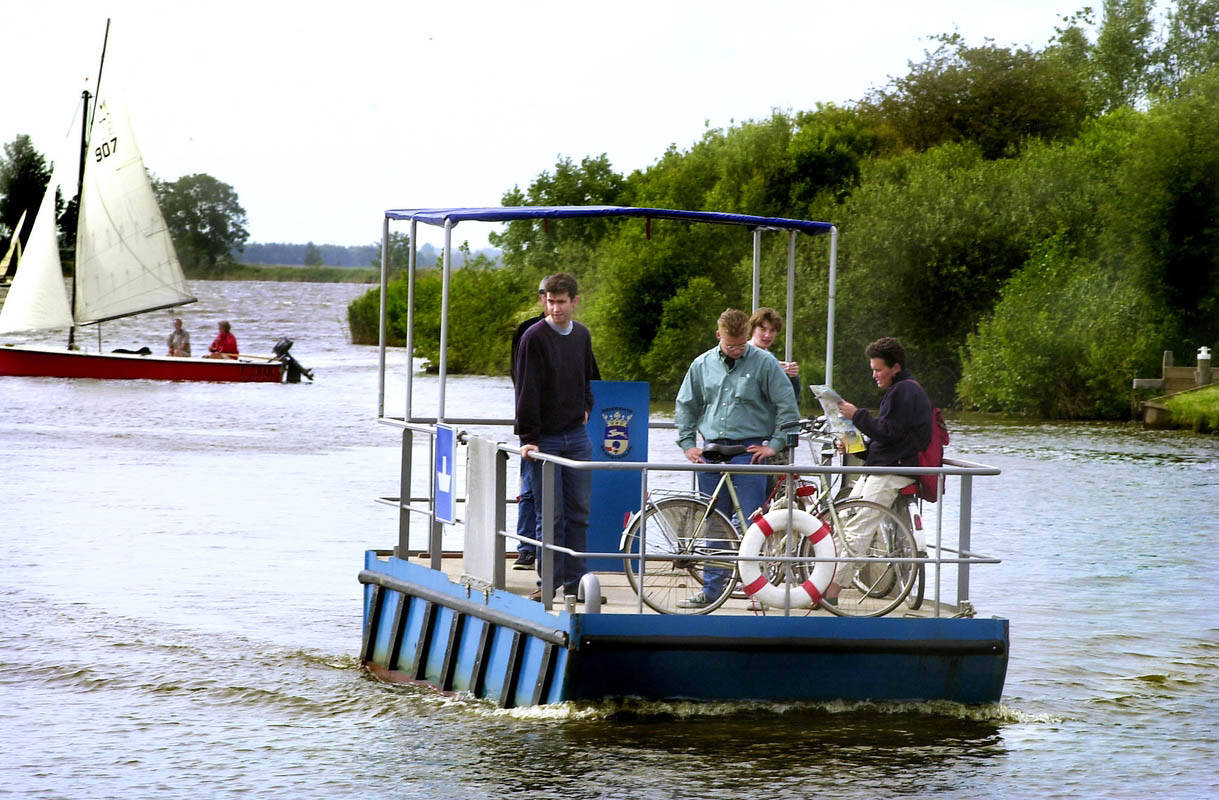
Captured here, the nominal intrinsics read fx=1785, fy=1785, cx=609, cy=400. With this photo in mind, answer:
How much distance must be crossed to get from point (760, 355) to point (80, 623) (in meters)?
7.55

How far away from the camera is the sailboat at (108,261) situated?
54.4m

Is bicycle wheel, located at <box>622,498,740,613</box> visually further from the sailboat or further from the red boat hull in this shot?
the red boat hull

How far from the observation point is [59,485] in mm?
27297

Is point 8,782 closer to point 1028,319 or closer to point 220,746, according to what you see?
point 220,746

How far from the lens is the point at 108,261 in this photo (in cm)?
5472

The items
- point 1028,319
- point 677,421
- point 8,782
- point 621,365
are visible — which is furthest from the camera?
point 621,365


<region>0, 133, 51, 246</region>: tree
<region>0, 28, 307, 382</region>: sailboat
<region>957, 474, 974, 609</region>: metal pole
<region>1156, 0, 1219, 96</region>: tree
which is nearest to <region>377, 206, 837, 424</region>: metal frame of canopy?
<region>957, 474, 974, 609</region>: metal pole

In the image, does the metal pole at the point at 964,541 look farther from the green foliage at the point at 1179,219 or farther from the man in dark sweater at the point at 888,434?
the green foliage at the point at 1179,219

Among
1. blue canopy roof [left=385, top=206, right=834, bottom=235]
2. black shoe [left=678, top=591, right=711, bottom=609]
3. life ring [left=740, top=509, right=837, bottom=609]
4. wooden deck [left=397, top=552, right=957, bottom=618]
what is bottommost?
wooden deck [left=397, top=552, right=957, bottom=618]

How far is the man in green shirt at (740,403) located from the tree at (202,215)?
13129 centimetres

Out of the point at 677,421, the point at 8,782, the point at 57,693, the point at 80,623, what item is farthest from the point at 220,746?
the point at 80,623

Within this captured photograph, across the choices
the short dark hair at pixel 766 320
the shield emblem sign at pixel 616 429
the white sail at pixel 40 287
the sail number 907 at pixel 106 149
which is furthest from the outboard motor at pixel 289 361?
the short dark hair at pixel 766 320

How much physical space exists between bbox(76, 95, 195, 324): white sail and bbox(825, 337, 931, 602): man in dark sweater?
150 feet

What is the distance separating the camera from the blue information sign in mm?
10992
